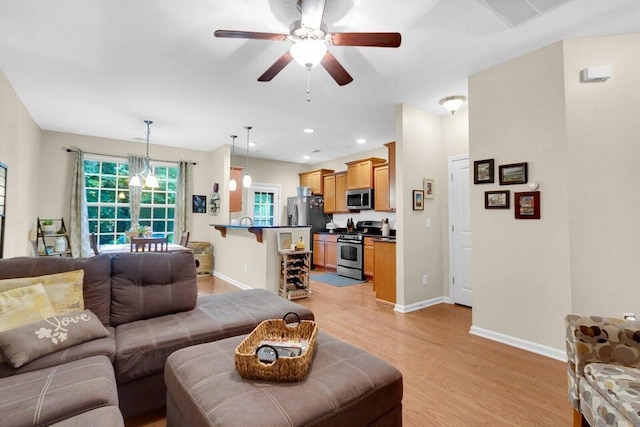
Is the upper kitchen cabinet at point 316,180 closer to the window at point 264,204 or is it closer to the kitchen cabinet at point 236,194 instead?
the window at point 264,204

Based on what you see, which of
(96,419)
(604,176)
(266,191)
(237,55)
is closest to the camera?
(96,419)

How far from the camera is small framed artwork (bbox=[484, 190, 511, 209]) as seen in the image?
A: 2889 millimetres

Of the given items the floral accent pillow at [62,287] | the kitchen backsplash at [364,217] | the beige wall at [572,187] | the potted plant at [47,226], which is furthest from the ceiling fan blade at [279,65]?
the potted plant at [47,226]

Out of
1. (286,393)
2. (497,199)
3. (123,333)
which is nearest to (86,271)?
(123,333)

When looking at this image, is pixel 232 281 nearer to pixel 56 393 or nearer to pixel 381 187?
pixel 381 187

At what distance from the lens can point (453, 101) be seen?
363 cm

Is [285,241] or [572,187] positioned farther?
[285,241]

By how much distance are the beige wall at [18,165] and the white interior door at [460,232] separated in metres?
5.39

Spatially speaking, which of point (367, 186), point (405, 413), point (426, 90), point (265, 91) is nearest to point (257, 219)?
point (367, 186)

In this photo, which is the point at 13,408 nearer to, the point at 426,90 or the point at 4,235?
the point at 4,235

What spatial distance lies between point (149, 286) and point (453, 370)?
245cm

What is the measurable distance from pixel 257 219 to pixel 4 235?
4581 mm

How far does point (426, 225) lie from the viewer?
409cm

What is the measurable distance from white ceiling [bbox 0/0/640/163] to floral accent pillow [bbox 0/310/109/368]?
2115mm
